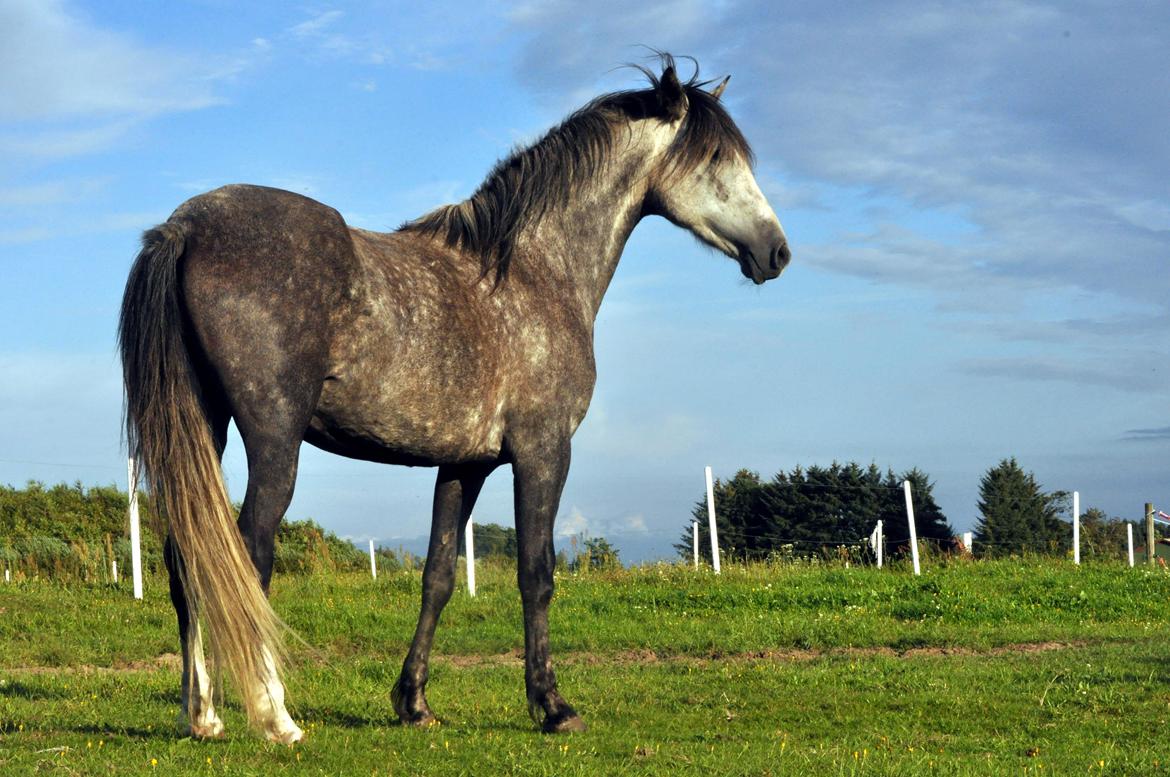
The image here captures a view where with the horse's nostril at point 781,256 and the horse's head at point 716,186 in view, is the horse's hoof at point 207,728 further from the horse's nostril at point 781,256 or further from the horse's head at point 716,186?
the horse's nostril at point 781,256

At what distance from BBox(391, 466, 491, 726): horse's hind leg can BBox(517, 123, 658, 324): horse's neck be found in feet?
3.94

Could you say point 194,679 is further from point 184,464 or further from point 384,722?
point 384,722

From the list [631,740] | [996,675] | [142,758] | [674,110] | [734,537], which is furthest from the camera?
[734,537]

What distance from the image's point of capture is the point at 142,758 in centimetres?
507

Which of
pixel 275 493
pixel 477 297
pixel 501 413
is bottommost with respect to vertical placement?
pixel 275 493

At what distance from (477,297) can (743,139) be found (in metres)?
2.12

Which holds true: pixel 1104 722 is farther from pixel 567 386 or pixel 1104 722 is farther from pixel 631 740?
pixel 567 386

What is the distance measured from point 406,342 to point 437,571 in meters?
1.75

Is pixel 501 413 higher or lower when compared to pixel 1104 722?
higher

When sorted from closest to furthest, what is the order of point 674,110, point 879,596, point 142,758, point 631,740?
point 142,758
point 631,740
point 674,110
point 879,596

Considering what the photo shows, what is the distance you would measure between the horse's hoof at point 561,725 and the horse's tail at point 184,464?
1.63 m

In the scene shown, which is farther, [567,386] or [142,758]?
[567,386]

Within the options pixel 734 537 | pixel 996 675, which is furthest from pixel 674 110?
pixel 734 537

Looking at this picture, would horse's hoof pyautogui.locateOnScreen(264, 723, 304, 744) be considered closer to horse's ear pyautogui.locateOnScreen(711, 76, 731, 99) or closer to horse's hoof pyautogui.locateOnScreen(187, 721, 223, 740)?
horse's hoof pyautogui.locateOnScreen(187, 721, 223, 740)
